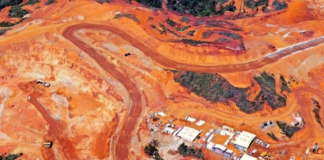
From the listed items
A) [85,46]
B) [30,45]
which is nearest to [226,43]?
[85,46]

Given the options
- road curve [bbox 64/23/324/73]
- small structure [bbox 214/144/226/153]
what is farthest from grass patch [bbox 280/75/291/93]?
small structure [bbox 214/144/226/153]

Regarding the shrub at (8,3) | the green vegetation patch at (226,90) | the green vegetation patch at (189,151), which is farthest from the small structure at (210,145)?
the shrub at (8,3)

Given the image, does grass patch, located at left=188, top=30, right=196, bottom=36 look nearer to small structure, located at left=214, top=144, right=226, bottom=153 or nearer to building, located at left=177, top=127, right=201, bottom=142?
building, located at left=177, top=127, right=201, bottom=142

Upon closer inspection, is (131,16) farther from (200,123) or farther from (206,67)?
(200,123)

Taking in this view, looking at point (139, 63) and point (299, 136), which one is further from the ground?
point (139, 63)

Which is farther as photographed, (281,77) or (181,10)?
(181,10)

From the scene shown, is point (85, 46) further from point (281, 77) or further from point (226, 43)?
point (281, 77)

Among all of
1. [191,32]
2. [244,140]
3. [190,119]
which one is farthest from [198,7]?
[244,140]
